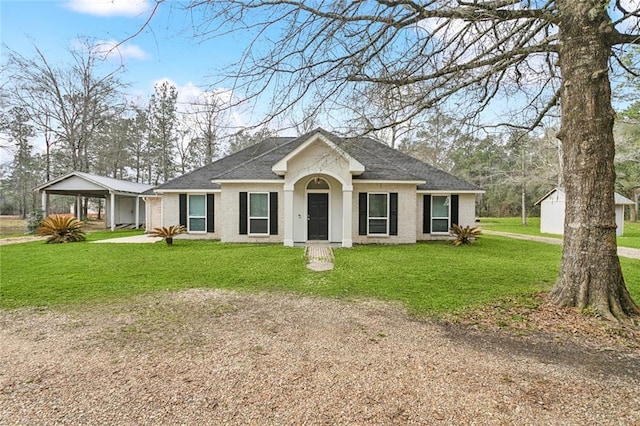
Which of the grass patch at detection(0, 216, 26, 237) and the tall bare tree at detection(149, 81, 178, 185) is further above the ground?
the tall bare tree at detection(149, 81, 178, 185)

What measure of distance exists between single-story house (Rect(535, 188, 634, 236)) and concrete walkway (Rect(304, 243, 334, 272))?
15949 millimetres

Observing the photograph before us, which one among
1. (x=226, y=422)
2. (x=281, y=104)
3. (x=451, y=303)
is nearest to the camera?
(x=226, y=422)

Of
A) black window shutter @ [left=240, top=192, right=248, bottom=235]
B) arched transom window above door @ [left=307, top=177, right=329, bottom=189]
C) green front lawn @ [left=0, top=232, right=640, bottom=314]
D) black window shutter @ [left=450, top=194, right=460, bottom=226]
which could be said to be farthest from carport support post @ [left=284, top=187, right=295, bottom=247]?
black window shutter @ [left=450, top=194, right=460, bottom=226]

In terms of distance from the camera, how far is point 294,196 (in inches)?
540

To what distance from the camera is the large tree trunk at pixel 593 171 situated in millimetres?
4898

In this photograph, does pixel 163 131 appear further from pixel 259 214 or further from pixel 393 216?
pixel 393 216

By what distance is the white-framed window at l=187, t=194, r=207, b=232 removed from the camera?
15.1 meters

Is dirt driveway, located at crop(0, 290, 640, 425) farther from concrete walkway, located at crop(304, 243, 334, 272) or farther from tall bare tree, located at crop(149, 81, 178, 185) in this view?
tall bare tree, located at crop(149, 81, 178, 185)

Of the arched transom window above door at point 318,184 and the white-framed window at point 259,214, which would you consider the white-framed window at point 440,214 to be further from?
the white-framed window at point 259,214

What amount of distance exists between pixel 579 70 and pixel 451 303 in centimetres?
424

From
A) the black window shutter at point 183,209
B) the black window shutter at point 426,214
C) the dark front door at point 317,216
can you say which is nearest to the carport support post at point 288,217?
the dark front door at point 317,216

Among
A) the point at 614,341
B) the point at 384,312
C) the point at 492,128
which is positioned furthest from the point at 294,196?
the point at 614,341

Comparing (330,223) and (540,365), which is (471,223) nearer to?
(330,223)

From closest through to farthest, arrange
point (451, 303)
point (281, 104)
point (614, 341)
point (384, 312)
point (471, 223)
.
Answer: point (614, 341) < point (281, 104) < point (384, 312) < point (451, 303) < point (471, 223)
